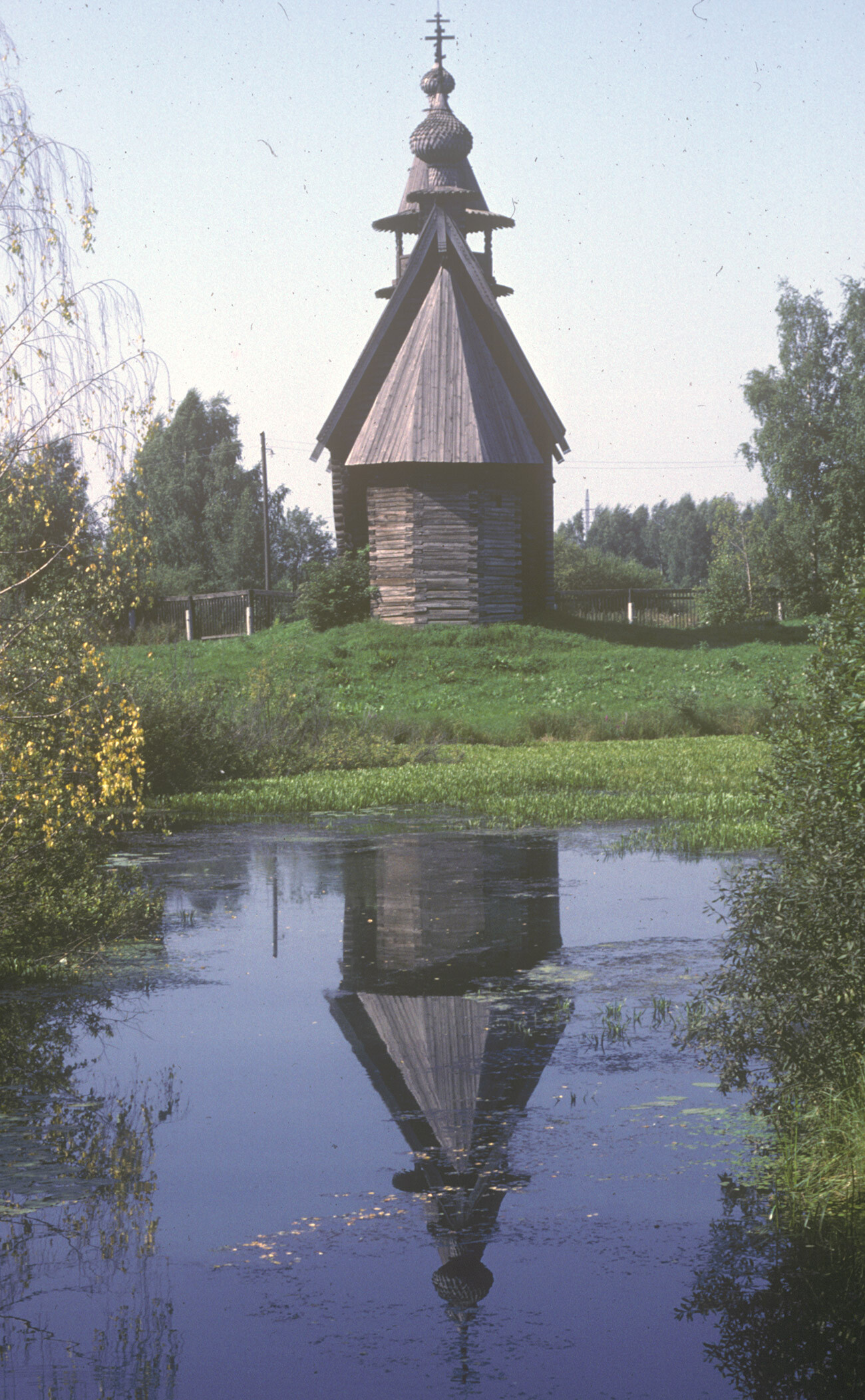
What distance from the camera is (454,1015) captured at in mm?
8492

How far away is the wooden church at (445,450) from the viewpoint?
126ft

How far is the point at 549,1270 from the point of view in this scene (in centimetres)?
507

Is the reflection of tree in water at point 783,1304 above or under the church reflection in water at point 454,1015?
under

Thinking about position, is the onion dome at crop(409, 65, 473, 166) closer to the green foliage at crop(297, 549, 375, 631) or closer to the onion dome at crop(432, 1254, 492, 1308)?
the green foliage at crop(297, 549, 375, 631)

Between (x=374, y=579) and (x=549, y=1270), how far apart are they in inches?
1364

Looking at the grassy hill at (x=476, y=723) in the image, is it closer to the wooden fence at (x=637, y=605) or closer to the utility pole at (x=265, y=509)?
the wooden fence at (x=637, y=605)

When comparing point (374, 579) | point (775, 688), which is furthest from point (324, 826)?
point (374, 579)

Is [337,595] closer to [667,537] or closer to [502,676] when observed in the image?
[502,676]

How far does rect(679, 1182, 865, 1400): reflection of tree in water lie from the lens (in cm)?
438

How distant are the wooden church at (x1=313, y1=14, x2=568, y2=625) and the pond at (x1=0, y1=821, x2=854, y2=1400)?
27968 millimetres

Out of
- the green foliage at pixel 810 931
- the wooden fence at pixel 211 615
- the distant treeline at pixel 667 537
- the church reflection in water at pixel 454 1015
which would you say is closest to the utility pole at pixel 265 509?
the wooden fence at pixel 211 615

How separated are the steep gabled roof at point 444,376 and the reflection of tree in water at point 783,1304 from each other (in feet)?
109

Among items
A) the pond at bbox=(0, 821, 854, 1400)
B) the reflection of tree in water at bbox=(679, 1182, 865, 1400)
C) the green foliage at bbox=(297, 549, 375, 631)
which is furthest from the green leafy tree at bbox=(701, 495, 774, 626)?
the reflection of tree in water at bbox=(679, 1182, 865, 1400)

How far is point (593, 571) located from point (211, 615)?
26.2 metres
